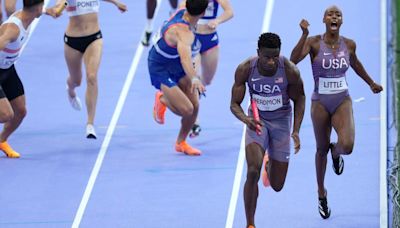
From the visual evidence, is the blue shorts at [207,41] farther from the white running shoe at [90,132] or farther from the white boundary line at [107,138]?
the white running shoe at [90,132]

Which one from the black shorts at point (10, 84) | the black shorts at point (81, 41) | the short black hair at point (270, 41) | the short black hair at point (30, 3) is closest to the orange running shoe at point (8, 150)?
the black shorts at point (10, 84)

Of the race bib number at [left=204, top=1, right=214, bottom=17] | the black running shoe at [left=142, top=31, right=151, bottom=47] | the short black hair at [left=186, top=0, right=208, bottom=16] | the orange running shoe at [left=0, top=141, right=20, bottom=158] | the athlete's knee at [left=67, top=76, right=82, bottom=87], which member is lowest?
the orange running shoe at [left=0, top=141, right=20, bottom=158]

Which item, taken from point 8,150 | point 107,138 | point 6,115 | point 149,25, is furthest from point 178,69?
point 149,25

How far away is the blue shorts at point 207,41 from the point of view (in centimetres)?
1463

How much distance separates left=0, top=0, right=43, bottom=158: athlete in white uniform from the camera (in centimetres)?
1298

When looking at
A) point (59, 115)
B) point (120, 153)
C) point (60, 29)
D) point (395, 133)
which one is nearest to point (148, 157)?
point (120, 153)

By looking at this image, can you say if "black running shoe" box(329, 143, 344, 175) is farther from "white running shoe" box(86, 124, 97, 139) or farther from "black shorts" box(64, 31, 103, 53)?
"black shorts" box(64, 31, 103, 53)

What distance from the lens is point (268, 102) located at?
11.0 meters

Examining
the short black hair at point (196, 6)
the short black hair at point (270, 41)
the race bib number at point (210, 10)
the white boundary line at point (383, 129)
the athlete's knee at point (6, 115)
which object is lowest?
the white boundary line at point (383, 129)

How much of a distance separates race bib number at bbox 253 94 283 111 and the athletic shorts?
0.41 feet

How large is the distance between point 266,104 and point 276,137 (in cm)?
35

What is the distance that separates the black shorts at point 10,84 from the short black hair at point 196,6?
2.17 meters

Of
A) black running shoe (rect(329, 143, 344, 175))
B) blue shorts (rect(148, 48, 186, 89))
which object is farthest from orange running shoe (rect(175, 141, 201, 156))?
black running shoe (rect(329, 143, 344, 175))

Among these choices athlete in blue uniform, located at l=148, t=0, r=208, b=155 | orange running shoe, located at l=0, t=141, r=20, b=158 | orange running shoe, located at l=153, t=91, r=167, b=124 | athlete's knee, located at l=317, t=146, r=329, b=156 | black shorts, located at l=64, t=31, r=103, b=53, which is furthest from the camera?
black shorts, located at l=64, t=31, r=103, b=53
